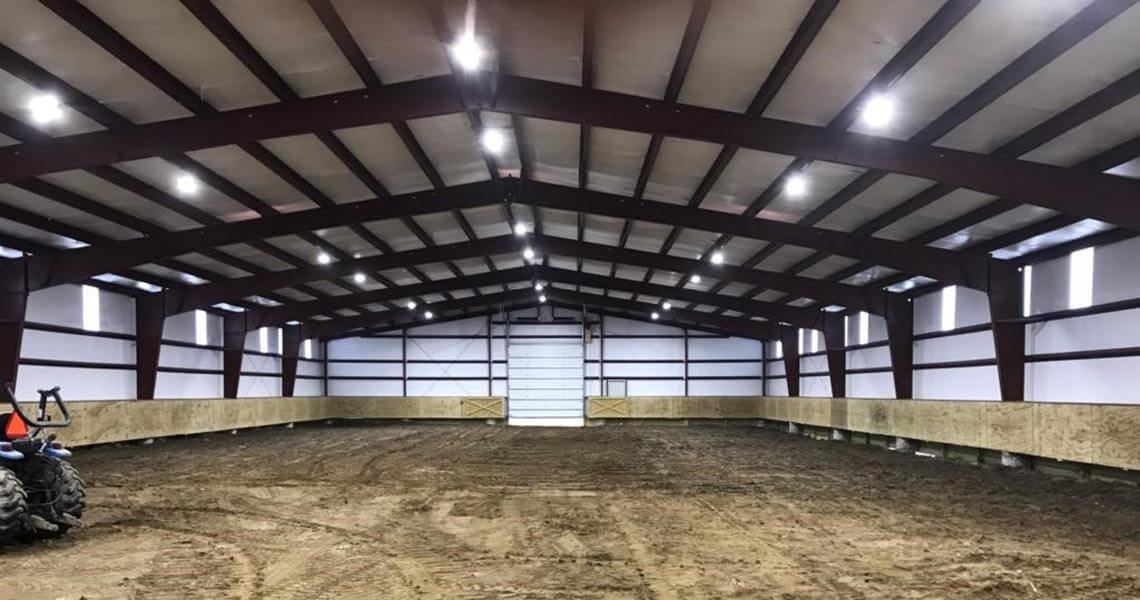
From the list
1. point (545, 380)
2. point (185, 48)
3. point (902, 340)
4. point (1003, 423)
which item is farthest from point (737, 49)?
point (545, 380)

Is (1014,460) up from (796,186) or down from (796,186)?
down

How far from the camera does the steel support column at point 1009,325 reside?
1841 centimetres

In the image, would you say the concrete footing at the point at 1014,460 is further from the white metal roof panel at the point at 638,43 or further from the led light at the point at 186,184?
the led light at the point at 186,184

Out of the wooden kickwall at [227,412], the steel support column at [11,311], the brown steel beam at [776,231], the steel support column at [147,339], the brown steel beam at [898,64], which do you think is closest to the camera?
the brown steel beam at [898,64]

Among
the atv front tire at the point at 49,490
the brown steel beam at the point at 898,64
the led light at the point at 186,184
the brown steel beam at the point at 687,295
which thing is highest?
the brown steel beam at the point at 898,64

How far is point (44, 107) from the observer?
11.3 metres

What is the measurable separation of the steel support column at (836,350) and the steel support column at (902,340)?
525cm

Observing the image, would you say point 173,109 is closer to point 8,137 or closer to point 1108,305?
point 8,137

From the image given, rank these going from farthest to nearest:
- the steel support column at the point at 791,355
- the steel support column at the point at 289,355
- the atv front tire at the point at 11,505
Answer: the steel support column at the point at 289,355 → the steel support column at the point at 791,355 → the atv front tire at the point at 11,505

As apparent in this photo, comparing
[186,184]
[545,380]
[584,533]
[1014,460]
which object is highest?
[186,184]

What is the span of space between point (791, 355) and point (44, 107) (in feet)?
104

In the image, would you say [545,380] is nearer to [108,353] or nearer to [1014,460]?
[108,353]

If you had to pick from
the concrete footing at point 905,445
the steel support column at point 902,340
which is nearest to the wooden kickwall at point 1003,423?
the concrete footing at point 905,445

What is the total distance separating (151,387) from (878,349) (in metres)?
26.7
